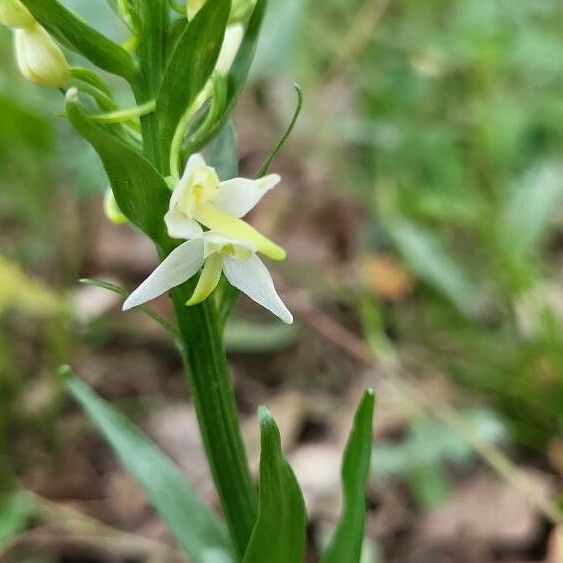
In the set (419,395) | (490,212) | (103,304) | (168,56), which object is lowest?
(103,304)

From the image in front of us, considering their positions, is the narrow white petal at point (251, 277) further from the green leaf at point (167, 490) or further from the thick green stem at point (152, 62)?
the green leaf at point (167, 490)

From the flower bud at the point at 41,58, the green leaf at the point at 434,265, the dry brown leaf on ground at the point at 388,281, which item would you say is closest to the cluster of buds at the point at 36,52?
the flower bud at the point at 41,58

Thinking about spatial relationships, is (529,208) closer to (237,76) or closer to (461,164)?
(461,164)

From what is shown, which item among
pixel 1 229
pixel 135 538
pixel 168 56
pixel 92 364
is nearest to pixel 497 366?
pixel 135 538

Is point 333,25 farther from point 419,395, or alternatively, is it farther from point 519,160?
point 419,395

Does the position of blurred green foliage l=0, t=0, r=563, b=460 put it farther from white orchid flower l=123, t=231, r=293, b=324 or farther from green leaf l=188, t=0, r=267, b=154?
white orchid flower l=123, t=231, r=293, b=324

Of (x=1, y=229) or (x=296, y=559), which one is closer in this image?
(x=296, y=559)

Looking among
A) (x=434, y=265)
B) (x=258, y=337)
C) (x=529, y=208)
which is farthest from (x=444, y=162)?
(x=258, y=337)
